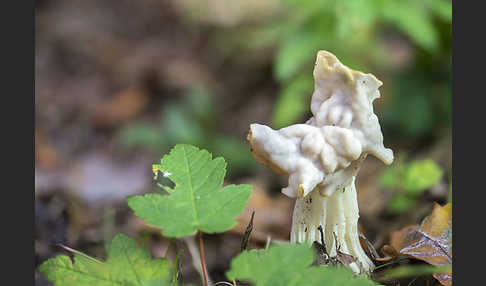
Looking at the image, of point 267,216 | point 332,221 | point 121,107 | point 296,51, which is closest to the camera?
point 332,221

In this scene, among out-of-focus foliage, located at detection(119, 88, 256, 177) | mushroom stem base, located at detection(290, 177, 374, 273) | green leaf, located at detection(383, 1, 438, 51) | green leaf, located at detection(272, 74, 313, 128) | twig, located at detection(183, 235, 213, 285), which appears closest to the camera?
mushroom stem base, located at detection(290, 177, 374, 273)

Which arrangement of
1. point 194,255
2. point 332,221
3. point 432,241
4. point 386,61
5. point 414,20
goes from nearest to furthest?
1. point 332,221
2. point 432,241
3. point 194,255
4. point 414,20
5. point 386,61

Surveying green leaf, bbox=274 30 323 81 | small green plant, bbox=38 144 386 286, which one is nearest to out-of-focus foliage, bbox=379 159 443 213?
green leaf, bbox=274 30 323 81

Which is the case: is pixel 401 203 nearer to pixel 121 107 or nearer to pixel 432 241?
pixel 432 241

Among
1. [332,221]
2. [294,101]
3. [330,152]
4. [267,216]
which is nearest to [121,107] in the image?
[294,101]

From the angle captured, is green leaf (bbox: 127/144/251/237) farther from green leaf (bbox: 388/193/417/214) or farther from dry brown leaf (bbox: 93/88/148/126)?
dry brown leaf (bbox: 93/88/148/126)

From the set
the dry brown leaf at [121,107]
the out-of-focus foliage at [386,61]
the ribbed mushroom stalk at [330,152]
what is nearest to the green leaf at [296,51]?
the out-of-focus foliage at [386,61]

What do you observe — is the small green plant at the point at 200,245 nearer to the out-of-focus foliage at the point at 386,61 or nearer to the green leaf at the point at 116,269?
the green leaf at the point at 116,269

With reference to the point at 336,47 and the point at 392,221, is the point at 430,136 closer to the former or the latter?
the point at 336,47
